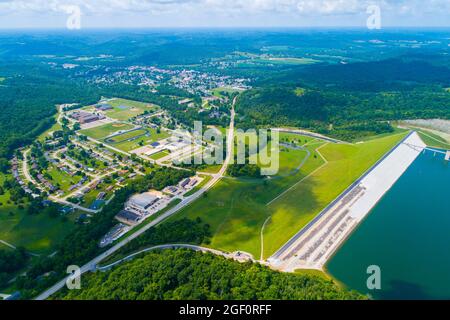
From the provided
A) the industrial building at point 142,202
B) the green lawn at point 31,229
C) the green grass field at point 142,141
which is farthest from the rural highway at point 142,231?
the green grass field at point 142,141

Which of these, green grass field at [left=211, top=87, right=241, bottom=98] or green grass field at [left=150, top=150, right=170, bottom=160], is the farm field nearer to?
green grass field at [left=150, top=150, right=170, bottom=160]

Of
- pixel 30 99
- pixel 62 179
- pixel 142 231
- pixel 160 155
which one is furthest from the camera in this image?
pixel 30 99

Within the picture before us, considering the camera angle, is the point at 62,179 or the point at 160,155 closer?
the point at 62,179

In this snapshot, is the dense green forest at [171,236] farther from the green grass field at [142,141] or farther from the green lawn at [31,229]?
the green grass field at [142,141]

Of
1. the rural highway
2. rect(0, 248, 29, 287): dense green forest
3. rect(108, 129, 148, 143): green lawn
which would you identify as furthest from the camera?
rect(108, 129, 148, 143): green lawn

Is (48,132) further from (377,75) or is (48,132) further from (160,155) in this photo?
(377,75)

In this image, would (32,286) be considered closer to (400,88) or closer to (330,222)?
(330,222)

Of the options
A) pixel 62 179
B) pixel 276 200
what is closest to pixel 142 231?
pixel 276 200

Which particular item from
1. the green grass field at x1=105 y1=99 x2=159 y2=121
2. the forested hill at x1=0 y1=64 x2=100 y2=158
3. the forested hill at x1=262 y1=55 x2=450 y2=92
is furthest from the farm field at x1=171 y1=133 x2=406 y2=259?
the forested hill at x1=262 y1=55 x2=450 y2=92
